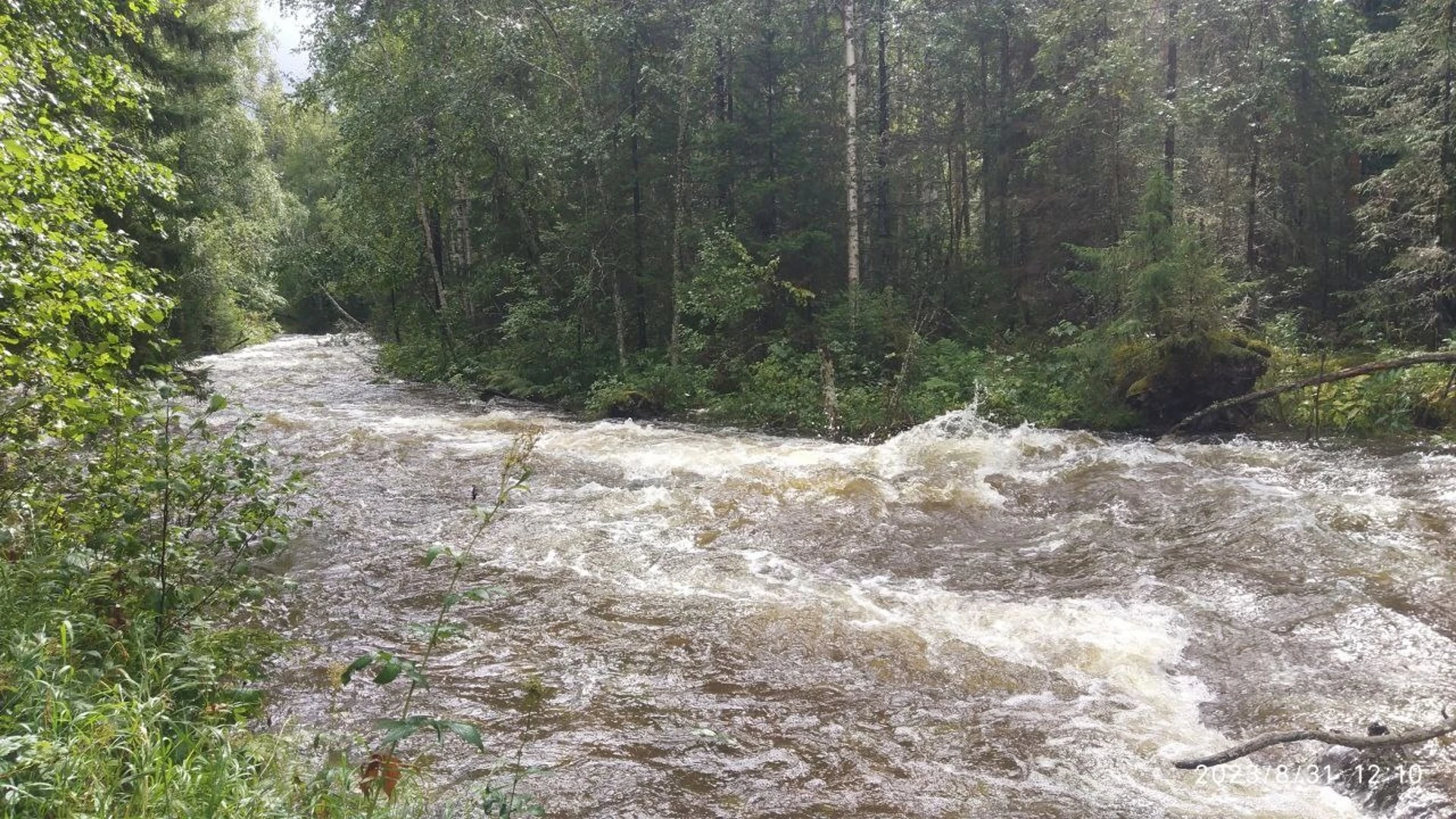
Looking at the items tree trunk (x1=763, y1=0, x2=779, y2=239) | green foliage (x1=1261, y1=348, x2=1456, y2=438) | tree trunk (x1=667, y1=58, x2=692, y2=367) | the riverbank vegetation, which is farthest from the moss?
the riverbank vegetation

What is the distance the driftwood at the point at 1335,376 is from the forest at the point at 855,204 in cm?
47

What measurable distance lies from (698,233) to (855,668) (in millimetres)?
12687

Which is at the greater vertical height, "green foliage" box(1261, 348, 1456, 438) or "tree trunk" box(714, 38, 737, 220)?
"tree trunk" box(714, 38, 737, 220)

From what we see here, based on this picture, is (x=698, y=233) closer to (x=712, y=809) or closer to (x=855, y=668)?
(x=855, y=668)

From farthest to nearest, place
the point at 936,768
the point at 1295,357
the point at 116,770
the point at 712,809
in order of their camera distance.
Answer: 1. the point at 1295,357
2. the point at 936,768
3. the point at 712,809
4. the point at 116,770

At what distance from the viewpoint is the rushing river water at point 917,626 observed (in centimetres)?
414

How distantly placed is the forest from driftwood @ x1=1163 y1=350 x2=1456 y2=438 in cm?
47

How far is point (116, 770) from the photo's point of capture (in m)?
2.92

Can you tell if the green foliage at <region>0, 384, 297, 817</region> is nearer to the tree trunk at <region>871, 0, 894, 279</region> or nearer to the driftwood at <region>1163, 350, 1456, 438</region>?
the driftwood at <region>1163, 350, 1456, 438</region>

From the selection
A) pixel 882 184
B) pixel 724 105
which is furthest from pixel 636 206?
pixel 882 184

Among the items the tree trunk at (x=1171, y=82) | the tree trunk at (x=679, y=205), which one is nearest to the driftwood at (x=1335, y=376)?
the tree trunk at (x=1171, y=82)

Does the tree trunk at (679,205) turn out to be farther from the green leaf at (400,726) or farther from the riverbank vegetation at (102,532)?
the green leaf at (400,726)

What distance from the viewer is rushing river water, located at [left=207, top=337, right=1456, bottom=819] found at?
4145mm

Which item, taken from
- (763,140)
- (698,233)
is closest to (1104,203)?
(763,140)
